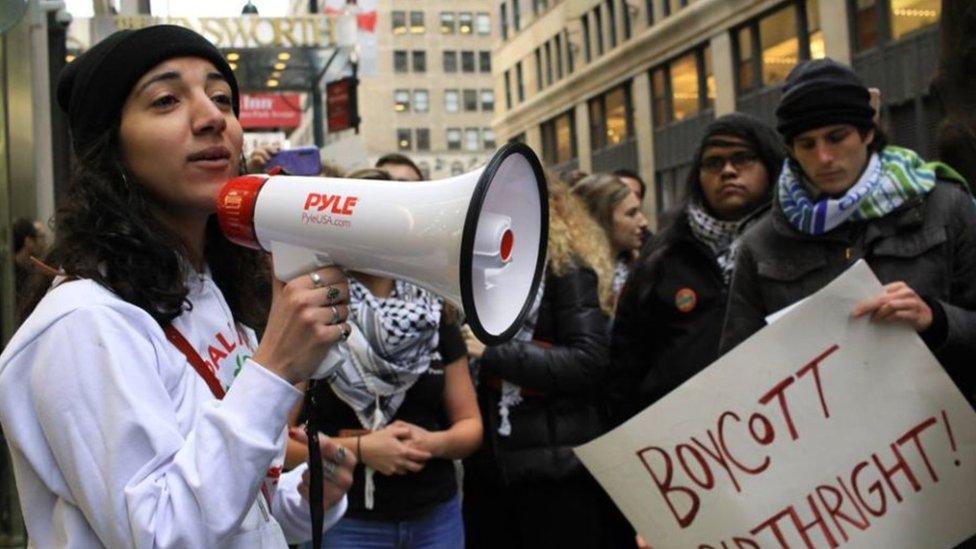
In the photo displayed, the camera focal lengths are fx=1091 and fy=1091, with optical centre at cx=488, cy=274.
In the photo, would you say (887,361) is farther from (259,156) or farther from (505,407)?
(259,156)

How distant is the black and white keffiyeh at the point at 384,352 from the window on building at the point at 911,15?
63.4 feet

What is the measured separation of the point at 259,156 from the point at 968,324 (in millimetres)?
3335

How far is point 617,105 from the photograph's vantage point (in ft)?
119

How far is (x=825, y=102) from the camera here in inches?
121

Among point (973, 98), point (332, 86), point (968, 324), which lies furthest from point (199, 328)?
point (332, 86)

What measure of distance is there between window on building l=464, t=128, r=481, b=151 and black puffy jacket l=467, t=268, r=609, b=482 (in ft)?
246

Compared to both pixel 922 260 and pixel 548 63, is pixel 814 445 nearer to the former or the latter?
pixel 922 260

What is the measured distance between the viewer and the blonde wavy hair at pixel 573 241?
424 centimetres

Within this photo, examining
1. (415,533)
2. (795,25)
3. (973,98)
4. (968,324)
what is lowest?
(415,533)

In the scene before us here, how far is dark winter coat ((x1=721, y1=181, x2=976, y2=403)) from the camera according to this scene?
9.20 feet

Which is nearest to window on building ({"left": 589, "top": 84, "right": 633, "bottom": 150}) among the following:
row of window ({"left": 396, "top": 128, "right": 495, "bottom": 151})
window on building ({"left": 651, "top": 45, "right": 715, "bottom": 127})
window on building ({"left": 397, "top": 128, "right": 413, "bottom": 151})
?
window on building ({"left": 651, "top": 45, "right": 715, "bottom": 127})

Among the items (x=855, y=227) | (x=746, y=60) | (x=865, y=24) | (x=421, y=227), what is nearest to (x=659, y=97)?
(x=746, y=60)

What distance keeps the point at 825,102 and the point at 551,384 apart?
1.50 metres

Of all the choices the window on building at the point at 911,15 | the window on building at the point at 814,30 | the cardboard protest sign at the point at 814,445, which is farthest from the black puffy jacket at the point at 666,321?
the window on building at the point at 814,30
